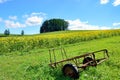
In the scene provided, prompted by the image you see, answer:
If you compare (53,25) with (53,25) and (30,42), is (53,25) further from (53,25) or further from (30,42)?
(30,42)

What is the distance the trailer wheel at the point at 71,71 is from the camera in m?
9.05

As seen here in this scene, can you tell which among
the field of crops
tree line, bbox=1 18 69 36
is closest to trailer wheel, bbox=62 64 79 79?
the field of crops

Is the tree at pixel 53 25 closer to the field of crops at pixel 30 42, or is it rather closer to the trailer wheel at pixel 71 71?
the field of crops at pixel 30 42

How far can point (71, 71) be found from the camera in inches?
363

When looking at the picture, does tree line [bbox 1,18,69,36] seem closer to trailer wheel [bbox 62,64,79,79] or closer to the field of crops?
the field of crops

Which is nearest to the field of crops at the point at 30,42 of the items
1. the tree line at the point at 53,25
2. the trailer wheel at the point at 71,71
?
the trailer wheel at the point at 71,71

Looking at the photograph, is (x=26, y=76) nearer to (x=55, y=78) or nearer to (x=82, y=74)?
(x=55, y=78)

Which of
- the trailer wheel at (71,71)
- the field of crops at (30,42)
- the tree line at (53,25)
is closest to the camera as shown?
the trailer wheel at (71,71)

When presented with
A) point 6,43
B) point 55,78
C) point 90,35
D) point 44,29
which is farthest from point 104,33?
point 44,29

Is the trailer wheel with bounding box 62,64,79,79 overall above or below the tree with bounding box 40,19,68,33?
below

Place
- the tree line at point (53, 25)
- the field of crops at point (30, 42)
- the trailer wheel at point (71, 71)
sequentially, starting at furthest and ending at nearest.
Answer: the tree line at point (53, 25) < the field of crops at point (30, 42) < the trailer wheel at point (71, 71)

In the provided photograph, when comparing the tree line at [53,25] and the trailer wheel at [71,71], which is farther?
the tree line at [53,25]

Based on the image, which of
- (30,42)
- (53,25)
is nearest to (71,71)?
(30,42)

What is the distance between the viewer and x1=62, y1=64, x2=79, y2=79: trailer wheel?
9047 mm
